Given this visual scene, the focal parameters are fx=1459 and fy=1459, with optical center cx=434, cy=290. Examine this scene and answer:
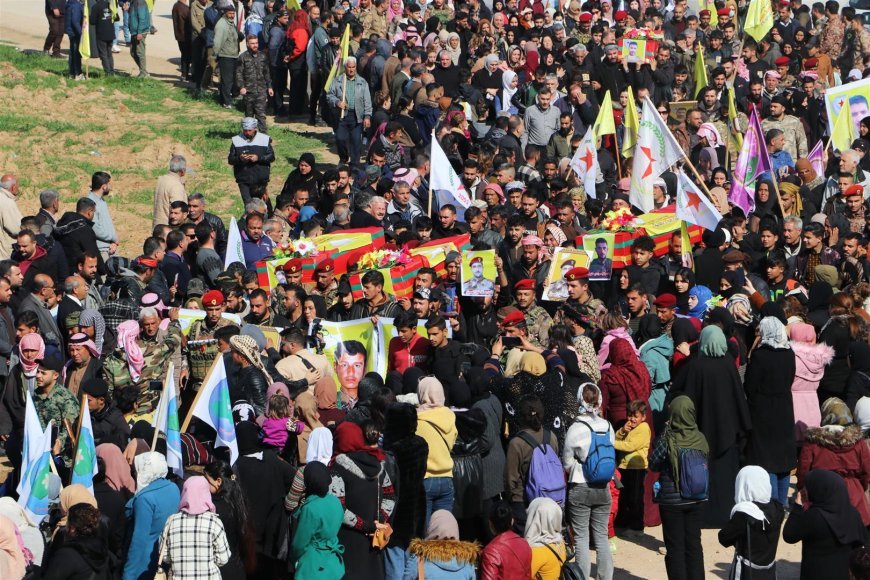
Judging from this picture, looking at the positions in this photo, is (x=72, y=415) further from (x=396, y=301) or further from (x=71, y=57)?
(x=71, y=57)

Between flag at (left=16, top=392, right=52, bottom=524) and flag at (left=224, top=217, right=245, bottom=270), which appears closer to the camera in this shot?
A: flag at (left=16, top=392, right=52, bottom=524)

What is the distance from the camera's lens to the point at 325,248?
51.6 ft

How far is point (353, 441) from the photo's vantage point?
1083 cm

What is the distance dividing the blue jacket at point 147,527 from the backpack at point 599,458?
3.34m

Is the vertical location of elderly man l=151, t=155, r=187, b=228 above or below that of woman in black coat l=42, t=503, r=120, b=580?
above

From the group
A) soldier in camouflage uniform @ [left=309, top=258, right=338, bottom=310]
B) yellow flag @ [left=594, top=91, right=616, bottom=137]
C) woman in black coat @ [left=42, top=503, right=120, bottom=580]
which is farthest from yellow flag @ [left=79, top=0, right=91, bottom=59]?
woman in black coat @ [left=42, top=503, right=120, bottom=580]

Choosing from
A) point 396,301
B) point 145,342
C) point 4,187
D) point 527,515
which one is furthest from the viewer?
→ point 4,187

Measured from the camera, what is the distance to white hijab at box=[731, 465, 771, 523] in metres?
10.1

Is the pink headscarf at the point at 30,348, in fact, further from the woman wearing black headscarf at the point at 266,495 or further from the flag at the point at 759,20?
the flag at the point at 759,20

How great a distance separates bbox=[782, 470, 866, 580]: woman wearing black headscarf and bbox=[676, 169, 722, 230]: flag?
265 inches

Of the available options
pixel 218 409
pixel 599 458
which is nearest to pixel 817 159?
pixel 599 458

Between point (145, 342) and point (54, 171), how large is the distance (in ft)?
40.0

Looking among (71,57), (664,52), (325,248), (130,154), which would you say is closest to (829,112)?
(664,52)

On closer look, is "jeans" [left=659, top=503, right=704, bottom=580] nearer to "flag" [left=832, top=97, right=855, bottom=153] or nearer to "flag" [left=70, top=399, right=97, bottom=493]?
"flag" [left=70, top=399, right=97, bottom=493]
